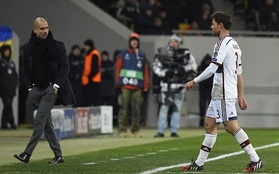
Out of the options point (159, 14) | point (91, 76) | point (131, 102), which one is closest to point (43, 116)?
point (131, 102)

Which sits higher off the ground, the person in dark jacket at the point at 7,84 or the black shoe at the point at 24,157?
the person in dark jacket at the point at 7,84

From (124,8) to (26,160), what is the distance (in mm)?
17053

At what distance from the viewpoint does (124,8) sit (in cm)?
3192

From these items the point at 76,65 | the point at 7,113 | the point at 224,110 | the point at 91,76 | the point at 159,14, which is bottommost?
the point at 7,113

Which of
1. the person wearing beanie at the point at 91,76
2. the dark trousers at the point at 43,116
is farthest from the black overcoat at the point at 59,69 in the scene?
the person wearing beanie at the point at 91,76

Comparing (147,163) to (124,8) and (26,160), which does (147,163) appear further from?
(124,8)

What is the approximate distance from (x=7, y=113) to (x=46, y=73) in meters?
12.0

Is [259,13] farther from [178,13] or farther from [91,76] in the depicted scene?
[91,76]

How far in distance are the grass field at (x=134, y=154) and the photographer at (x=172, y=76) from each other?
0.54m

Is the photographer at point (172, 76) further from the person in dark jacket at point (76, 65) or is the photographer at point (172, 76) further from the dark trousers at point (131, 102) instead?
the person in dark jacket at point (76, 65)

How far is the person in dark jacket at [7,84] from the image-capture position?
2716 cm

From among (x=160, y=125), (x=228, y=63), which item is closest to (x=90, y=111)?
(x=160, y=125)

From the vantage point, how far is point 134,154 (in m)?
17.7

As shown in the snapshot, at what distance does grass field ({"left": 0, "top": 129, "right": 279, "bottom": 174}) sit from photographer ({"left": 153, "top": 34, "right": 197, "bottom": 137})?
538 mm
